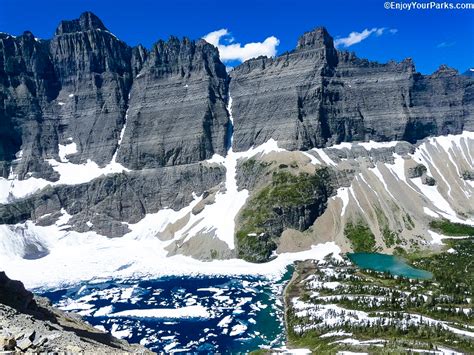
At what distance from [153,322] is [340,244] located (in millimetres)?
96719

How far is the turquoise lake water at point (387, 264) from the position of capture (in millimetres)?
159375

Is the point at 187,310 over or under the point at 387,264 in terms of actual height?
under

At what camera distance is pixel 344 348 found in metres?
94.8

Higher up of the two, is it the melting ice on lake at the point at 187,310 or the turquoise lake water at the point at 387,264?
the turquoise lake water at the point at 387,264

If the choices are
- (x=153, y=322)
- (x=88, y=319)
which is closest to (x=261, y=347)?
(x=153, y=322)

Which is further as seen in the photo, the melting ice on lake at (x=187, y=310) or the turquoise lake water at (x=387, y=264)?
the turquoise lake water at (x=387, y=264)

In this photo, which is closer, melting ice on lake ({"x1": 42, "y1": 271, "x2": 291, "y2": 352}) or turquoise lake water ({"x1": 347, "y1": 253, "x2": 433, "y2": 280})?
melting ice on lake ({"x1": 42, "y1": 271, "x2": 291, "y2": 352})

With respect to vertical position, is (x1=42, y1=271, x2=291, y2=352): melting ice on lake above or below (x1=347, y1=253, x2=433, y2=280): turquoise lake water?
below

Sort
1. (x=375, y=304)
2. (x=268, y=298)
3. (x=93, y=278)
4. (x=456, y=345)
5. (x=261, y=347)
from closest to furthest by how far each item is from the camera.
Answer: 1. (x=456, y=345)
2. (x=261, y=347)
3. (x=375, y=304)
4. (x=268, y=298)
5. (x=93, y=278)

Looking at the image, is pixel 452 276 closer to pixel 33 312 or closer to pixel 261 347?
pixel 261 347

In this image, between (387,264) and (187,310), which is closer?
(187,310)

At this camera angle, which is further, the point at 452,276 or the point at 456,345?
the point at 452,276

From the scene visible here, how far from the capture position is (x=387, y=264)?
575 feet

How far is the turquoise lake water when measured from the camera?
523ft
